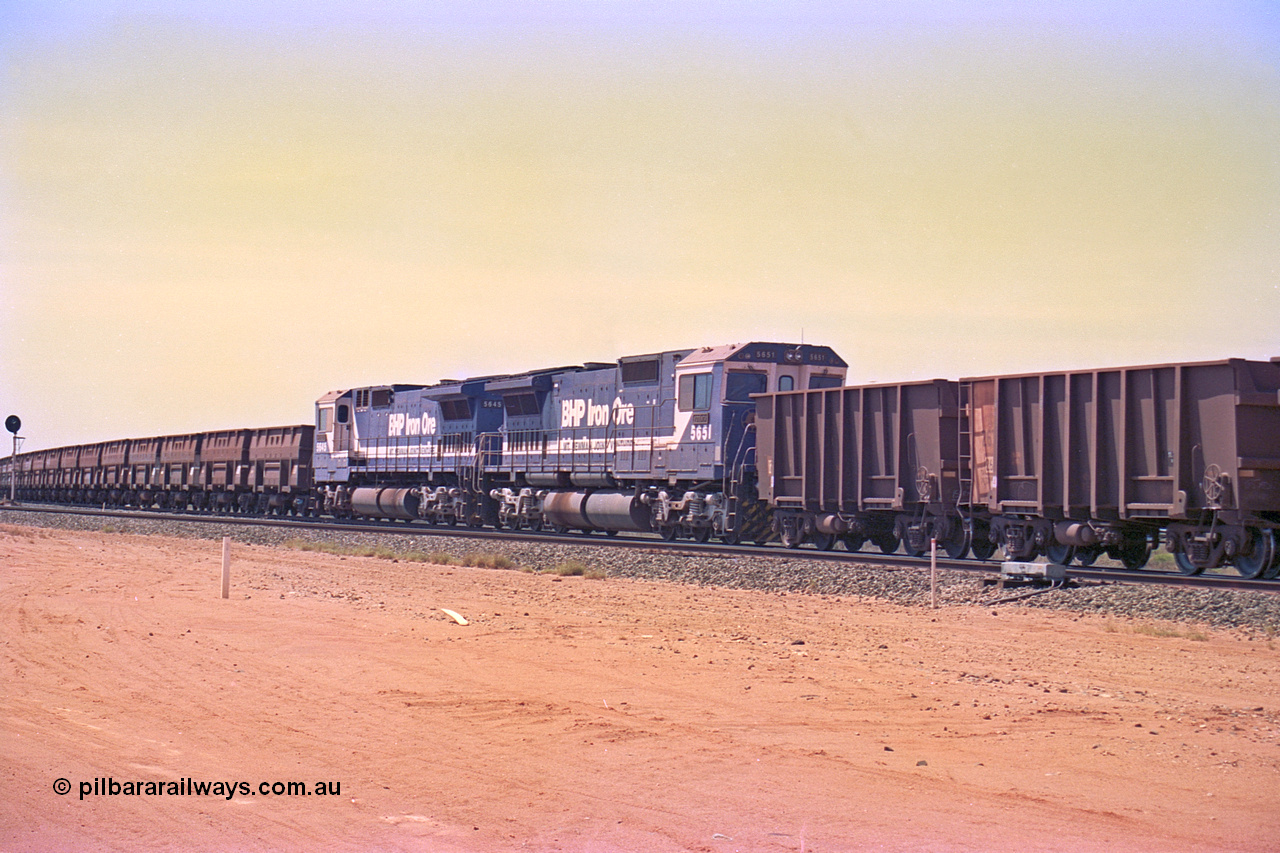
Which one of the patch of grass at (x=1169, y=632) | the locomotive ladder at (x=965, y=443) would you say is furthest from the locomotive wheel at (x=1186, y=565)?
the patch of grass at (x=1169, y=632)

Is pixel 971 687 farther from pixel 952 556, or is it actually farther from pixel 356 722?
pixel 952 556

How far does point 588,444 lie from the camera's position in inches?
1198

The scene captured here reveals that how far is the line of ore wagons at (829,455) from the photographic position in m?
16.9

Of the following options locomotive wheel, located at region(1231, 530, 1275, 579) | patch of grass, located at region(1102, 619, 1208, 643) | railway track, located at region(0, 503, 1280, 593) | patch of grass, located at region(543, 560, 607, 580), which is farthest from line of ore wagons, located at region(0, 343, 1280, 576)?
patch of grass, located at region(543, 560, 607, 580)

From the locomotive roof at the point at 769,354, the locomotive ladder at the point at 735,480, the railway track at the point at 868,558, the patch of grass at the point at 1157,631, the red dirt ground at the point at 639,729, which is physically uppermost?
the locomotive roof at the point at 769,354

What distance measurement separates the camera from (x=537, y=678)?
36.8 ft

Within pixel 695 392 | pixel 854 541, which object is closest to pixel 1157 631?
pixel 854 541

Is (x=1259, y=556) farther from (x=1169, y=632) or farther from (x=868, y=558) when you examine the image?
(x=868, y=558)

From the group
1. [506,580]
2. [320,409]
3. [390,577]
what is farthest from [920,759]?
[320,409]

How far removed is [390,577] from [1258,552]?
14.2 m

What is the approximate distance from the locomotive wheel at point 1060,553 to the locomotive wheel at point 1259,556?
110 inches

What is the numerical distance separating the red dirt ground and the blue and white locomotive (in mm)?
10477

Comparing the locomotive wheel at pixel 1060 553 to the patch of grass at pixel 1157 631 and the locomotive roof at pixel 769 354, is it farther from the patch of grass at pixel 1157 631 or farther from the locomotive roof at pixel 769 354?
the locomotive roof at pixel 769 354

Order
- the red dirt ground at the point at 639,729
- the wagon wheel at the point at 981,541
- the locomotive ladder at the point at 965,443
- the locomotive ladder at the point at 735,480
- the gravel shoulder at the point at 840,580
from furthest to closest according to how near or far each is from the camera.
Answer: the locomotive ladder at the point at 735,480 → the wagon wheel at the point at 981,541 → the locomotive ladder at the point at 965,443 → the gravel shoulder at the point at 840,580 → the red dirt ground at the point at 639,729
